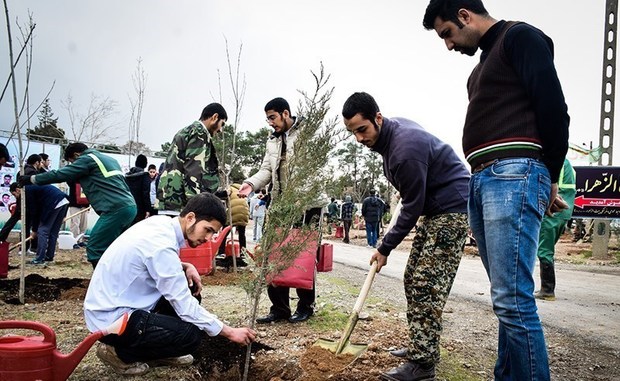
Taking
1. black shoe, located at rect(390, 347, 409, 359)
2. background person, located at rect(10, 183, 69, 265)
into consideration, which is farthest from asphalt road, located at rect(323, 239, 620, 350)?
background person, located at rect(10, 183, 69, 265)

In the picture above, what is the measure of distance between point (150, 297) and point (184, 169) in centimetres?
209

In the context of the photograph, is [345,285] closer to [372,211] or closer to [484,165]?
[484,165]

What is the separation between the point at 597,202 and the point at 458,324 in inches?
343

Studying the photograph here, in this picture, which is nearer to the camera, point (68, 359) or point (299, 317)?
point (68, 359)

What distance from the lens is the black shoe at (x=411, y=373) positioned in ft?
8.98

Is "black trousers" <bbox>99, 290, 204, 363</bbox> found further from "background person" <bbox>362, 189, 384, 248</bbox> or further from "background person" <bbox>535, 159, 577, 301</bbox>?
"background person" <bbox>362, 189, 384, 248</bbox>

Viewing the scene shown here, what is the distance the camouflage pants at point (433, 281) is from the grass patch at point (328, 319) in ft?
4.27

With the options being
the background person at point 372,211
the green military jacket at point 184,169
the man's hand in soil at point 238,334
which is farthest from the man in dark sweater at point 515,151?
the background person at point 372,211

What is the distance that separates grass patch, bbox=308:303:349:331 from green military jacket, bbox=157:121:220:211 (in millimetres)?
1687

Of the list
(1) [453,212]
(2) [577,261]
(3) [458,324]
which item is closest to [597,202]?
(2) [577,261]

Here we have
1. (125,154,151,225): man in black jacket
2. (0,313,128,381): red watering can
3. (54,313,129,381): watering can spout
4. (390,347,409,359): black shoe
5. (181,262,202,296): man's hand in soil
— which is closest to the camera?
(0,313,128,381): red watering can

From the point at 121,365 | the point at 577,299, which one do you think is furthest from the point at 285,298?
the point at 577,299

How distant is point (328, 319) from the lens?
430cm

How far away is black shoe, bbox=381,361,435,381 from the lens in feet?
8.98
